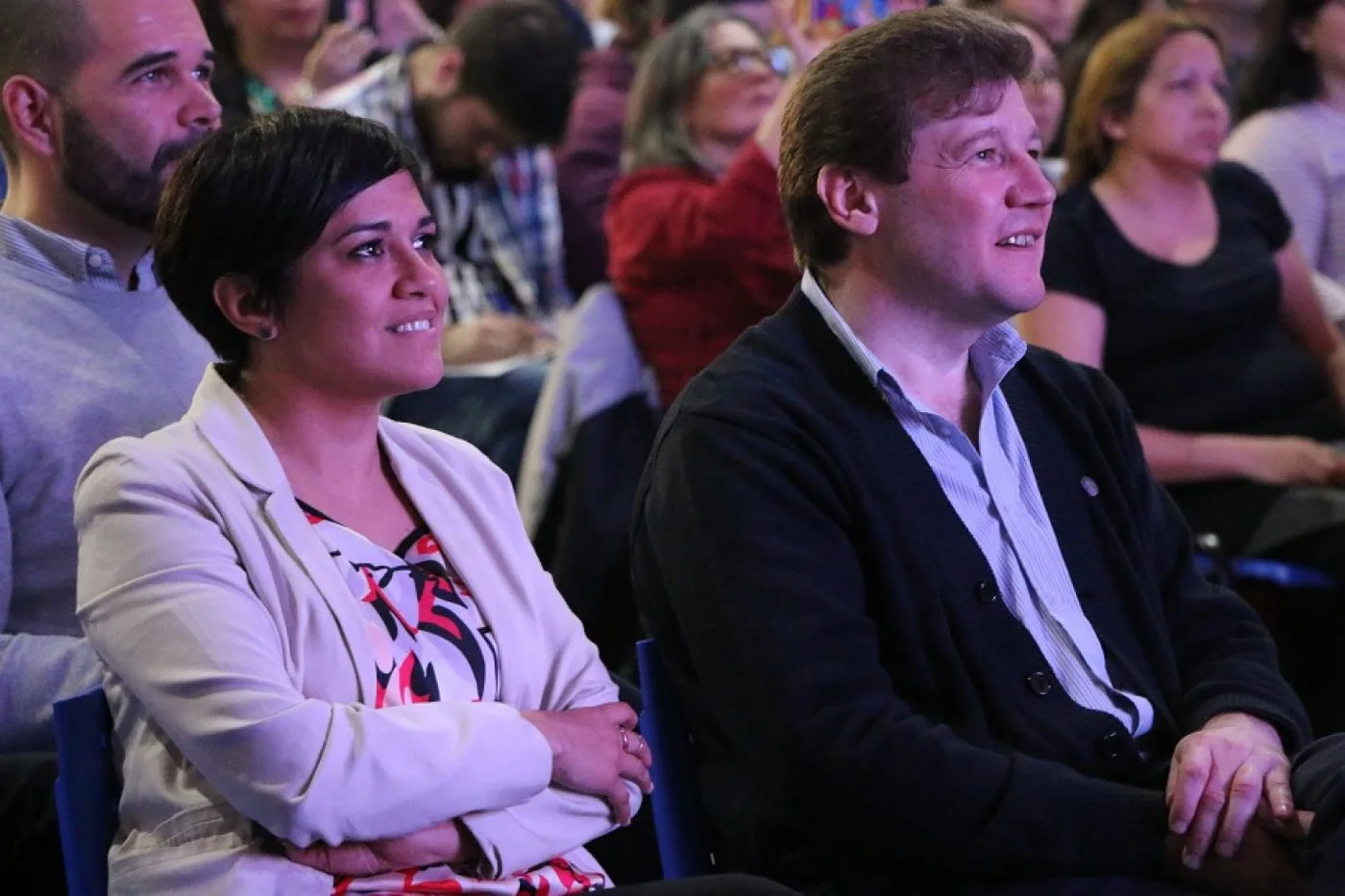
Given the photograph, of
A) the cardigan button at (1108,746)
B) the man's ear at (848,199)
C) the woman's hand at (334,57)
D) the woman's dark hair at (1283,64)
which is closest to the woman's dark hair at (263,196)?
the man's ear at (848,199)

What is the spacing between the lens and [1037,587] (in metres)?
1.80

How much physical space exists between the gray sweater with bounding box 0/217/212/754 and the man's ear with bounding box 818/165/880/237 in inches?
31.0

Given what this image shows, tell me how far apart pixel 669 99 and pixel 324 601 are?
2014mm

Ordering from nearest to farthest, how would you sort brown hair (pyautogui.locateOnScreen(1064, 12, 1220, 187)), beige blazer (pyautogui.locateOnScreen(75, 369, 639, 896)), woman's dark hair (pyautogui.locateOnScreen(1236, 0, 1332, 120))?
beige blazer (pyautogui.locateOnScreen(75, 369, 639, 896)), brown hair (pyautogui.locateOnScreen(1064, 12, 1220, 187)), woman's dark hair (pyautogui.locateOnScreen(1236, 0, 1332, 120))

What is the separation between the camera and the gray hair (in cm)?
331

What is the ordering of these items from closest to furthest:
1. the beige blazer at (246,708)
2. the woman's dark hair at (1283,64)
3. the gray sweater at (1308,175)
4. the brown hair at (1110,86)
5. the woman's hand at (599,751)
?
the beige blazer at (246,708), the woman's hand at (599,751), the brown hair at (1110,86), the gray sweater at (1308,175), the woman's dark hair at (1283,64)

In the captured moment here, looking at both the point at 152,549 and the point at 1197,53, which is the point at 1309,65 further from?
the point at 152,549

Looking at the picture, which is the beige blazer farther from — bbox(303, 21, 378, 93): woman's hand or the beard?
bbox(303, 21, 378, 93): woman's hand

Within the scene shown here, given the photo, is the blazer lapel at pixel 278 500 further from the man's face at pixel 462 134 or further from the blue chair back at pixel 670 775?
the man's face at pixel 462 134

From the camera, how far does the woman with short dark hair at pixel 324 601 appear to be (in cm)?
146

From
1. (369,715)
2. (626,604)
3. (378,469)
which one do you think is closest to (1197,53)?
(626,604)

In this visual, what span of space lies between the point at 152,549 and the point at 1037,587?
2.87 feet

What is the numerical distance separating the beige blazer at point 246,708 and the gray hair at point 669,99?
1.78 metres

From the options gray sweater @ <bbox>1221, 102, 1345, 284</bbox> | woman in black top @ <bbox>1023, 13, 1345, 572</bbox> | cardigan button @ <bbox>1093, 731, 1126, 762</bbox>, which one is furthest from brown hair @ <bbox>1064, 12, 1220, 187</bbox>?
cardigan button @ <bbox>1093, 731, 1126, 762</bbox>
